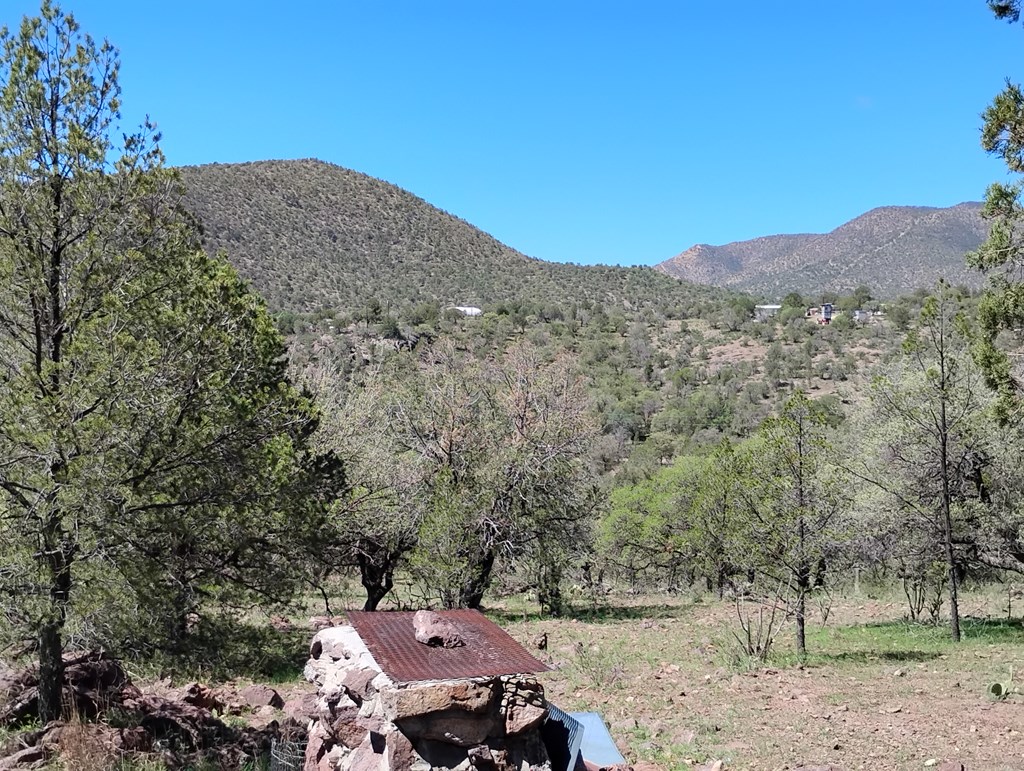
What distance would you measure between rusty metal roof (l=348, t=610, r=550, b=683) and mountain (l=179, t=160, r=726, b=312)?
51.6m

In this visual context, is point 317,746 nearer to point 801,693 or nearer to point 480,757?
point 480,757

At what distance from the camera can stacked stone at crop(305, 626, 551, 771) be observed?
5.62 metres

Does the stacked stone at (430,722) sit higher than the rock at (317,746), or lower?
higher

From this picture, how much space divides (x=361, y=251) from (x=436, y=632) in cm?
6818

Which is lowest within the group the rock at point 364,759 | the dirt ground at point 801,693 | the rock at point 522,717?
the dirt ground at point 801,693

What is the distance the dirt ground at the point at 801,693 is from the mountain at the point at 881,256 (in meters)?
70.5

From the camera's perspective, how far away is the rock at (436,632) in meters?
6.46

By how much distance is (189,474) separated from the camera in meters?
8.27

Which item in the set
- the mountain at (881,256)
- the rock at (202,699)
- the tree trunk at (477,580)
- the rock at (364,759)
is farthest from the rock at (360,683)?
the mountain at (881,256)

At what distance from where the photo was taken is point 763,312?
240 ft

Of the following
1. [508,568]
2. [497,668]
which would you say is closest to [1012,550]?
[508,568]

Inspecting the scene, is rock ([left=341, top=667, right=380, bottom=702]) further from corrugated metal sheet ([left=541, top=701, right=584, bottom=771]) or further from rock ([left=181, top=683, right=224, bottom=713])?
rock ([left=181, top=683, right=224, bottom=713])

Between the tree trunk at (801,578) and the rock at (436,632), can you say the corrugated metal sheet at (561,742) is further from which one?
the tree trunk at (801,578)

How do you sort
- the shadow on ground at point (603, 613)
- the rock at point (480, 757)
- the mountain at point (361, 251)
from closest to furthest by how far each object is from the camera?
the rock at point (480, 757) < the shadow on ground at point (603, 613) < the mountain at point (361, 251)
